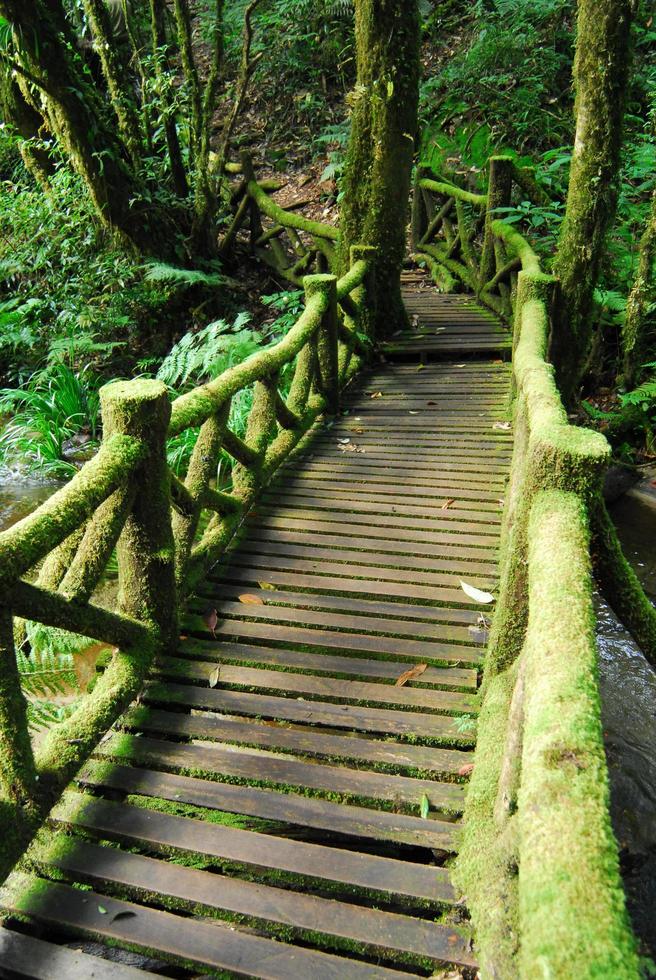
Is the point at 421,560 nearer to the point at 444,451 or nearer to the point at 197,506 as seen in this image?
the point at 197,506

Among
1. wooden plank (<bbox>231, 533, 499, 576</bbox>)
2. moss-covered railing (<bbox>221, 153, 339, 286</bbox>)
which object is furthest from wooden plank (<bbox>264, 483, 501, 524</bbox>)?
moss-covered railing (<bbox>221, 153, 339, 286</bbox>)

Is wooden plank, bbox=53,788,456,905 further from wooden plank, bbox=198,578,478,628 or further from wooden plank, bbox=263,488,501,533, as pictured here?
wooden plank, bbox=263,488,501,533

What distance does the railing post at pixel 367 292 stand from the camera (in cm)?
749

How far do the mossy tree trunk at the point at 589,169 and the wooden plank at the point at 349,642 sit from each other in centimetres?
390

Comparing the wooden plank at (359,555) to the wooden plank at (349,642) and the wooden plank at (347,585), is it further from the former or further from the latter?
the wooden plank at (349,642)

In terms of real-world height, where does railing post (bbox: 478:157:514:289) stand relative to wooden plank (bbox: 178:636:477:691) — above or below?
above

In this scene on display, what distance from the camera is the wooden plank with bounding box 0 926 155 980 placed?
1.97 metres

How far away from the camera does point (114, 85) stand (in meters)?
9.27

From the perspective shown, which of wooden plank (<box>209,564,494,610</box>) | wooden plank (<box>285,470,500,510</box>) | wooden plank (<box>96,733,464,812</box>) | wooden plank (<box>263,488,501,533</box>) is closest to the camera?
wooden plank (<box>96,733,464,812</box>)

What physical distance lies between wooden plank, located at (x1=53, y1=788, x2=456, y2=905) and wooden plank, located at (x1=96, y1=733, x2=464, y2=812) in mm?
→ 67

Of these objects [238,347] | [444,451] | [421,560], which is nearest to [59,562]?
[421,560]

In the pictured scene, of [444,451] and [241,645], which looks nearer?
[241,645]

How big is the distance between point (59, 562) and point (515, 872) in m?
2.06

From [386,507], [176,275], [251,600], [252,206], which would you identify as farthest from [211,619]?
[252,206]
